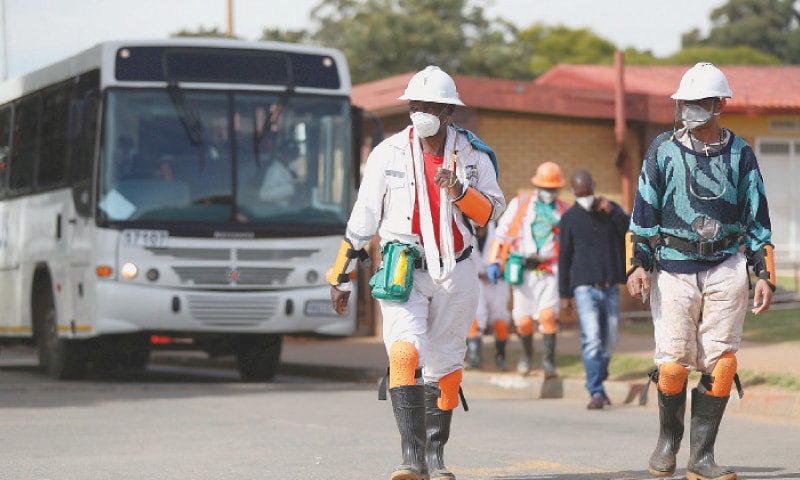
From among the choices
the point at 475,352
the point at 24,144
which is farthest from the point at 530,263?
the point at 24,144

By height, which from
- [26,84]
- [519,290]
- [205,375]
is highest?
[26,84]

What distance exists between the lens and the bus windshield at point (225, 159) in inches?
614

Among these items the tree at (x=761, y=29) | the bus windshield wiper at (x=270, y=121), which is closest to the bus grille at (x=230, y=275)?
the bus windshield wiper at (x=270, y=121)

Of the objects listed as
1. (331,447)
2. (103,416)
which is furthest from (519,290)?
(331,447)

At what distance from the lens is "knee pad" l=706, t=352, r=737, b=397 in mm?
7676

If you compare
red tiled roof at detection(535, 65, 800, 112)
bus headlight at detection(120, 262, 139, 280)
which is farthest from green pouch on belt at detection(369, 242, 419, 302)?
red tiled roof at detection(535, 65, 800, 112)

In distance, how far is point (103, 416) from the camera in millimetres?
12023

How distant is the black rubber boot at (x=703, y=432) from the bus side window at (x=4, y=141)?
13.0 m

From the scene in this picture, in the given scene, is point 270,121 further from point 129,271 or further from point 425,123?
point 425,123

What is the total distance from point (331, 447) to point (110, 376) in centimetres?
864

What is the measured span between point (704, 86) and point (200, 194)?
28.7ft

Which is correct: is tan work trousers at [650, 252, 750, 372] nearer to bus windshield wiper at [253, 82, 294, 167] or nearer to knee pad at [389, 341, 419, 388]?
knee pad at [389, 341, 419, 388]

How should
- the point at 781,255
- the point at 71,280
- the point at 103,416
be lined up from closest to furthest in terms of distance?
the point at 103,416 < the point at 71,280 < the point at 781,255

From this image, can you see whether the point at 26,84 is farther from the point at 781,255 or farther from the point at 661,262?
the point at 781,255
